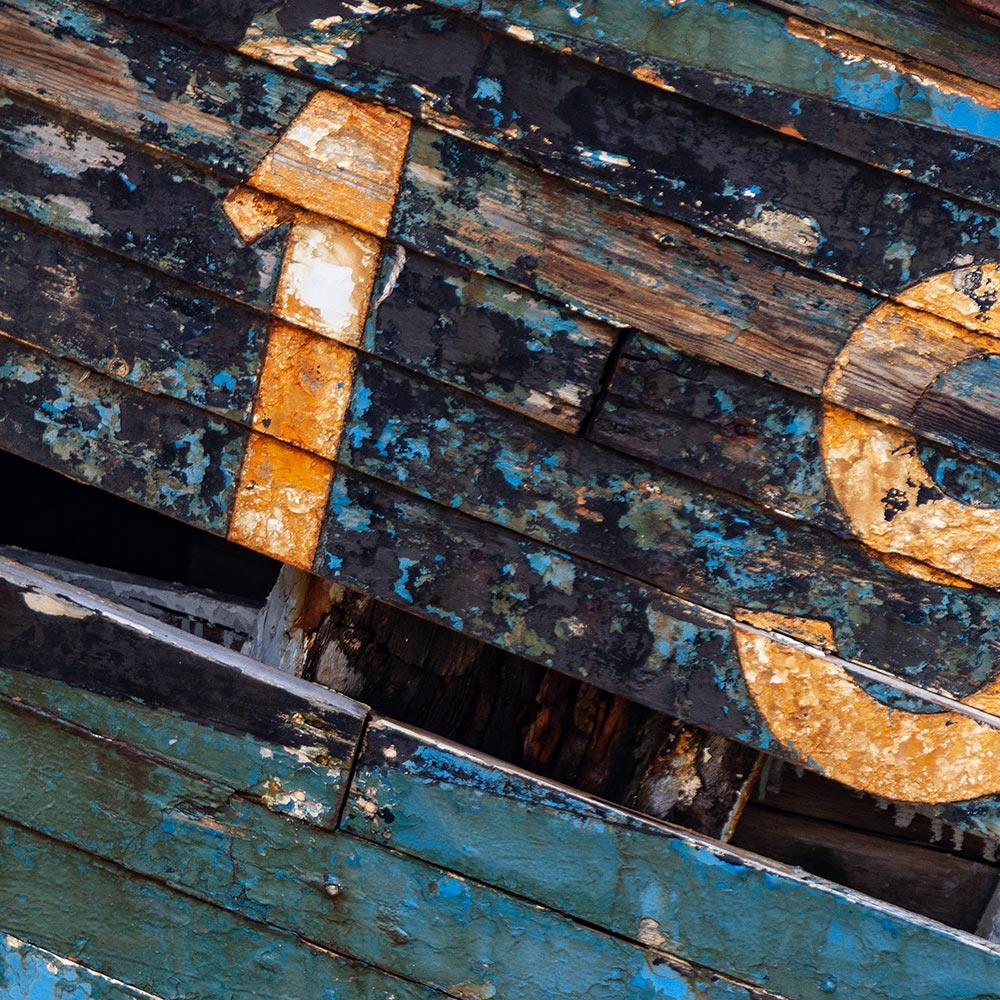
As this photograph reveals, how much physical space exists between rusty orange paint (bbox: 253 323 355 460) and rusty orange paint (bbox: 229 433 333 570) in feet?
0.09

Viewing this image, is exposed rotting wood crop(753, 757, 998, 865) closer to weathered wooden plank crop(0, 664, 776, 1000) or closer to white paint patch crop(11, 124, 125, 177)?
weathered wooden plank crop(0, 664, 776, 1000)

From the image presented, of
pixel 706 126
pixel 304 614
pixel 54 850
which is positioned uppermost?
pixel 706 126

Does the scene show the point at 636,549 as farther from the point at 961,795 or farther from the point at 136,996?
the point at 136,996

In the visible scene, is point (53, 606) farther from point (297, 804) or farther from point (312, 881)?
point (312, 881)

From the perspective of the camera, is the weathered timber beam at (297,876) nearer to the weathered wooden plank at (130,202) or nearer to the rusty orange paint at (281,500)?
the rusty orange paint at (281,500)

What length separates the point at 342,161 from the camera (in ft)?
4.60

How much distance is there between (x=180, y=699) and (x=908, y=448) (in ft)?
3.91

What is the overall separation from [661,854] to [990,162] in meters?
1.11

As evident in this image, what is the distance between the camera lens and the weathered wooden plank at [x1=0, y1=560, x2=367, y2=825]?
5.04 feet

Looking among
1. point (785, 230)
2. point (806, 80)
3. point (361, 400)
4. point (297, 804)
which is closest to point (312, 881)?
point (297, 804)

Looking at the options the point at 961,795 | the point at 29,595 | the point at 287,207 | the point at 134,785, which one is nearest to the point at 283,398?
the point at 287,207

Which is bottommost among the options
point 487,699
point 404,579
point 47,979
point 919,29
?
point 47,979

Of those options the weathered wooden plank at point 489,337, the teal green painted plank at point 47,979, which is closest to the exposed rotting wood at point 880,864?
the weathered wooden plank at point 489,337

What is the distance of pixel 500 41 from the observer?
1.34 metres
